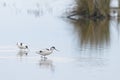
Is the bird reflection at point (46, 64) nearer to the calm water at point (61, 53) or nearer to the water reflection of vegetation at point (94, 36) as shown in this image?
the calm water at point (61, 53)

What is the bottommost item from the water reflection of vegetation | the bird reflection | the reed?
the bird reflection

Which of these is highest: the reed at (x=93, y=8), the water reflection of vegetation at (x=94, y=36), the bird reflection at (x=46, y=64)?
the reed at (x=93, y=8)

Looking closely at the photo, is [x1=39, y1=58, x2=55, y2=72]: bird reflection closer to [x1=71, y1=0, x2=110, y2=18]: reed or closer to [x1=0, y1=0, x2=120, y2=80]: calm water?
[x1=0, y1=0, x2=120, y2=80]: calm water

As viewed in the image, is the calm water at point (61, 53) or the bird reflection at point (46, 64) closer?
the calm water at point (61, 53)

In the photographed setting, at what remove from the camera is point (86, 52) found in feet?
53.6

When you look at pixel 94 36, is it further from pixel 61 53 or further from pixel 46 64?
pixel 46 64

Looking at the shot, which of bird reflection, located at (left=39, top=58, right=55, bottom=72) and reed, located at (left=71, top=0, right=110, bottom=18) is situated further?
reed, located at (left=71, top=0, right=110, bottom=18)

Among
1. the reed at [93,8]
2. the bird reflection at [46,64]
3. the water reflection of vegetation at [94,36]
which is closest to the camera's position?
the bird reflection at [46,64]

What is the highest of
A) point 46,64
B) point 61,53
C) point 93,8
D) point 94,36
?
point 93,8

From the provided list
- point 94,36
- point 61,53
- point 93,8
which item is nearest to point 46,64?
point 61,53

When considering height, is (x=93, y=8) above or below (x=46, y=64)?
above

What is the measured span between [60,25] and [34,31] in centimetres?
368

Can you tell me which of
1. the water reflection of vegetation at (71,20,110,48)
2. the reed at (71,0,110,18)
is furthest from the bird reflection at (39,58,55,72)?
the reed at (71,0,110,18)

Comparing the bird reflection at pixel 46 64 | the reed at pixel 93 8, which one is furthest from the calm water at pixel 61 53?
the reed at pixel 93 8
